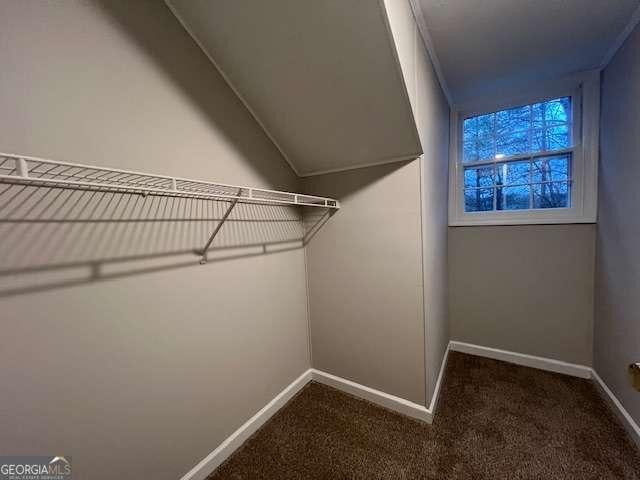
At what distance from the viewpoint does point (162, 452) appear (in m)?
1.08

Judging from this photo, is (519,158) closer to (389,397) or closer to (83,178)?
(389,397)

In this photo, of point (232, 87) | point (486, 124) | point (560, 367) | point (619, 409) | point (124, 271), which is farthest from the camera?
point (486, 124)

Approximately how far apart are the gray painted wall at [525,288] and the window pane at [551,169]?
39 cm

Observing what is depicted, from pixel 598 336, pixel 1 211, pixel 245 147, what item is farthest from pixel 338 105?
pixel 598 336

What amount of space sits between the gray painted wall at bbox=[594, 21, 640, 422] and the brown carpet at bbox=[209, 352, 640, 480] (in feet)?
0.84

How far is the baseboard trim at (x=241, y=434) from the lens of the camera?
1216 mm

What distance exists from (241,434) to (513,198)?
2.61 meters

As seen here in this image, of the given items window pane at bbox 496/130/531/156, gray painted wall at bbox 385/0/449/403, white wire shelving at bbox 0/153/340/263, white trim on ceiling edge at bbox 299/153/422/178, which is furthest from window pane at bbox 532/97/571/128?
white wire shelving at bbox 0/153/340/263

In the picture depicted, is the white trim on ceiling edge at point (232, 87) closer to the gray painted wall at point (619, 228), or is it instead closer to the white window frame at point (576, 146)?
the white window frame at point (576, 146)

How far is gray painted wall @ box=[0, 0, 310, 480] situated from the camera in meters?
0.76

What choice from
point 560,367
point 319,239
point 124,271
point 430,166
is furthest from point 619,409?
point 124,271

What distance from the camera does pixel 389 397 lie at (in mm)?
1637

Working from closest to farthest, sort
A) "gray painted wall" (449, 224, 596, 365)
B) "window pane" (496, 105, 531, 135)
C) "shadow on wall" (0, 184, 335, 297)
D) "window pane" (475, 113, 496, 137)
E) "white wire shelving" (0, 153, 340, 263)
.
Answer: "white wire shelving" (0, 153, 340, 263)
"shadow on wall" (0, 184, 335, 297)
"gray painted wall" (449, 224, 596, 365)
"window pane" (496, 105, 531, 135)
"window pane" (475, 113, 496, 137)

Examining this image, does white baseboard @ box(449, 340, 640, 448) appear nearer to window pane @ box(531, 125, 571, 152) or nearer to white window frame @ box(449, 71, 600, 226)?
white window frame @ box(449, 71, 600, 226)
